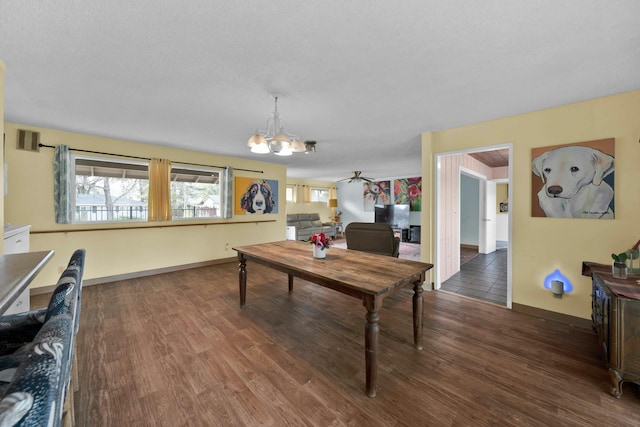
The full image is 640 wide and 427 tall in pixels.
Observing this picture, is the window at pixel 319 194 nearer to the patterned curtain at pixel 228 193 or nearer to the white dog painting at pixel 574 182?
the patterned curtain at pixel 228 193

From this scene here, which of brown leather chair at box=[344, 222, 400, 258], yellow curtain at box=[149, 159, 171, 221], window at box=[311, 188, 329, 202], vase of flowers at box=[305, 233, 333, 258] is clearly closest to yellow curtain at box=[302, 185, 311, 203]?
window at box=[311, 188, 329, 202]

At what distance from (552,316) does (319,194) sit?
8.27 metres

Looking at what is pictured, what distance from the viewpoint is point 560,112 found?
254cm

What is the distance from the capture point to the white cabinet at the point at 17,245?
2.28 meters

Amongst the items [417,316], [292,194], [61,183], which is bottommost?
[417,316]

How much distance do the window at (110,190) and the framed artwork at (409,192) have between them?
7.68 metres

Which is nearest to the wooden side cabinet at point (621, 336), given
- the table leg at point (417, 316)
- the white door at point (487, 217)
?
the table leg at point (417, 316)

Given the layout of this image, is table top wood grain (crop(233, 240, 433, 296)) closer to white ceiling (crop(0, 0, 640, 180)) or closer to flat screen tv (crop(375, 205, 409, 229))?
white ceiling (crop(0, 0, 640, 180))

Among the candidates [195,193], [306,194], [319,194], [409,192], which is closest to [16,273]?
[195,193]

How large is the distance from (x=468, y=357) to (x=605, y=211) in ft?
6.75

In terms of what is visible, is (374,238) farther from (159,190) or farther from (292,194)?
(292,194)

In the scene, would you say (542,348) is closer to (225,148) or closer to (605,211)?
(605,211)

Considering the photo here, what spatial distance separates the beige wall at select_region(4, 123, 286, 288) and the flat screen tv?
515cm

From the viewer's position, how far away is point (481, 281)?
12.8 feet
